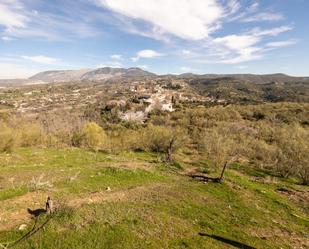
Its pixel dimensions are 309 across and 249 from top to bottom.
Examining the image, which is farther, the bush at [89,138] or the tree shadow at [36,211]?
the bush at [89,138]

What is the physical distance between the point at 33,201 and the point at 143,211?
504 centimetres

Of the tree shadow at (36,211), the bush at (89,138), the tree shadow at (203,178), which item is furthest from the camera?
the bush at (89,138)

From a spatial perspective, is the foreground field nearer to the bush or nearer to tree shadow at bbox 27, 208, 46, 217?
tree shadow at bbox 27, 208, 46, 217

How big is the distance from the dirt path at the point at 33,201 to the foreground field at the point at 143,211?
0.04m

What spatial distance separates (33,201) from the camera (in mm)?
11148

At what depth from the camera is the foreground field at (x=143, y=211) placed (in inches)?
356

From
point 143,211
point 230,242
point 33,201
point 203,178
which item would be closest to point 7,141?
point 33,201

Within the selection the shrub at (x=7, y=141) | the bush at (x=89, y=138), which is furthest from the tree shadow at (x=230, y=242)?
the bush at (x=89, y=138)

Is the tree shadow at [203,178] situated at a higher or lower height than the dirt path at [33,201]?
lower

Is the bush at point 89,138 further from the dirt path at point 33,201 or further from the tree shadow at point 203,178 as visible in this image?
the dirt path at point 33,201

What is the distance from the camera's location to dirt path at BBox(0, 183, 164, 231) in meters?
9.49

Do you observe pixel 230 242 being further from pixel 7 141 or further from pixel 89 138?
pixel 89 138

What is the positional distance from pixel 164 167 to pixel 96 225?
11284 millimetres

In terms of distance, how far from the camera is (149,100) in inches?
4604
